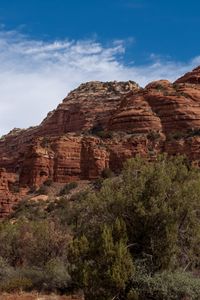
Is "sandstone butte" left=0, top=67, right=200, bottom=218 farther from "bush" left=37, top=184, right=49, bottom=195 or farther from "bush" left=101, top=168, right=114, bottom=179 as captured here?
"bush" left=37, top=184, right=49, bottom=195

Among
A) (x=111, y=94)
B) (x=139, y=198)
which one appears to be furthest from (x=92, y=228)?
(x=111, y=94)

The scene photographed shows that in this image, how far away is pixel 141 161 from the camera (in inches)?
856

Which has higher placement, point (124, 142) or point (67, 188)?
point (124, 142)

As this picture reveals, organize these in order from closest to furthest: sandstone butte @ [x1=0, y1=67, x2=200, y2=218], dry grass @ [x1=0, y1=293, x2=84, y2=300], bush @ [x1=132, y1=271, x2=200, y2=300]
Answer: bush @ [x1=132, y1=271, x2=200, y2=300], dry grass @ [x1=0, y1=293, x2=84, y2=300], sandstone butte @ [x1=0, y1=67, x2=200, y2=218]

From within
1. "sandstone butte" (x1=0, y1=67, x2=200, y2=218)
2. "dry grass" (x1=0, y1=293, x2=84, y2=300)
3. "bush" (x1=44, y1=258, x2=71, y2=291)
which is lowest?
"dry grass" (x1=0, y1=293, x2=84, y2=300)

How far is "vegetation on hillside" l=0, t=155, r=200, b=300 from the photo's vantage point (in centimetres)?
1745

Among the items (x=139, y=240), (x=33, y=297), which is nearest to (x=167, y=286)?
(x=139, y=240)

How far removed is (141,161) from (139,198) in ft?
8.70

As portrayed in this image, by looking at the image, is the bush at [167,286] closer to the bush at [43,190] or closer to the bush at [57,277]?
the bush at [57,277]

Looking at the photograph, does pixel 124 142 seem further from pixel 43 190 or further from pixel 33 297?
pixel 33 297

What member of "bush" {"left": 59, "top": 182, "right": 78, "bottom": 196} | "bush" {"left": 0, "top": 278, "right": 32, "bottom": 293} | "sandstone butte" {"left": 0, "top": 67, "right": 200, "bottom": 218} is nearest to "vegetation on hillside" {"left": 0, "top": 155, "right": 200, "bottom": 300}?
"bush" {"left": 0, "top": 278, "right": 32, "bottom": 293}

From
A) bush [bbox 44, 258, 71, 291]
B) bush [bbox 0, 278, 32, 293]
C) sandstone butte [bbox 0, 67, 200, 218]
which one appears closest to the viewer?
bush [bbox 0, 278, 32, 293]

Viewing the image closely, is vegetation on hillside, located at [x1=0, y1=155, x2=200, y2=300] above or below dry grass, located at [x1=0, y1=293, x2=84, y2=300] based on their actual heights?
above

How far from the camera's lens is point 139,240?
19219mm
